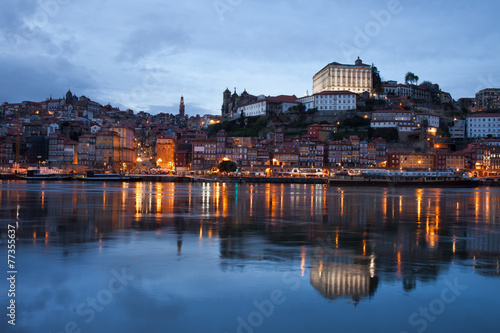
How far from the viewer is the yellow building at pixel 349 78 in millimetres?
113812

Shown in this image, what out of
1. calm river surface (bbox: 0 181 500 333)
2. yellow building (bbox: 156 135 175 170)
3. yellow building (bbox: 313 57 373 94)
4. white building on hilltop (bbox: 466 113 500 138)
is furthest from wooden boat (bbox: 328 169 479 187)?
calm river surface (bbox: 0 181 500 333)

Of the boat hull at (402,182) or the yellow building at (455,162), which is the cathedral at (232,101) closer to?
the yellow building at (455,162)

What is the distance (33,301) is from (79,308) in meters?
0.87

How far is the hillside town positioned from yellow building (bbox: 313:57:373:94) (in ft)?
0.81

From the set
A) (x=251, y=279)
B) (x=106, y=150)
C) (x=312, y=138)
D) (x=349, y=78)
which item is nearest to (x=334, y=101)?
(x=349, y=78)

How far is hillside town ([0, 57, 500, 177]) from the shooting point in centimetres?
8812

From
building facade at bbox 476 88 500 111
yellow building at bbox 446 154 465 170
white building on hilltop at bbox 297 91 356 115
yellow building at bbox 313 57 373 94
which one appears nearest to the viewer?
yellow building at bbox 446 154 465 170

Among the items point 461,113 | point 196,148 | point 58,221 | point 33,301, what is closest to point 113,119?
point 196,148

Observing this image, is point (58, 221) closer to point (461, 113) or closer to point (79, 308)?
point (79, 308)

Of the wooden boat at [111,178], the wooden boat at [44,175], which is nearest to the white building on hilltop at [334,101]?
the wooden boat at [111,178]

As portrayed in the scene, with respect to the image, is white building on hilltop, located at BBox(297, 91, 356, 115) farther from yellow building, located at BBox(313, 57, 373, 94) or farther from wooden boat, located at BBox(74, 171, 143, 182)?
wooden boat, located at BBox(74, 171, 143, 182)

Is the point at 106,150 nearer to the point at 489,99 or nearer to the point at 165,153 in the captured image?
the point at 165,153

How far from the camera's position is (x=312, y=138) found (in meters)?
93.1

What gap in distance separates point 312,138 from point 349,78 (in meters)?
29.3
